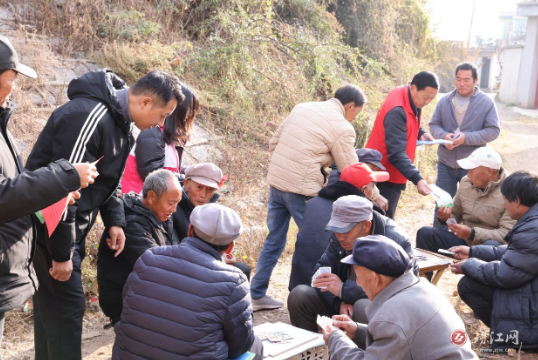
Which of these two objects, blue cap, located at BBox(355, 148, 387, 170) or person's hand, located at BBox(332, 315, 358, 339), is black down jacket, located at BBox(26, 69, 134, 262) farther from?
blue cap, located at BBox(355, 148, 387, 170)

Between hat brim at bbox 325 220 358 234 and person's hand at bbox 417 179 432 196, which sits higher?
hat brim at bbox 325 220 358 234

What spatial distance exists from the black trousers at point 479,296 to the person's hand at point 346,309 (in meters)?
1.25

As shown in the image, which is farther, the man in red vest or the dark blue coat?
the man in red vest

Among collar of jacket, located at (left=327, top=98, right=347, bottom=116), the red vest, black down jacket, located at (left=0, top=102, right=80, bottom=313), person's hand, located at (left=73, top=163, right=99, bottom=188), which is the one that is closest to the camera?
black down jacket, located at (left=0, top=102, right=80, bottom=313)

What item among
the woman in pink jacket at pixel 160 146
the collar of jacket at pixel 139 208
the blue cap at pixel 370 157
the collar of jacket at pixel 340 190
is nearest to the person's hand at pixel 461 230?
the blue cap at pixel 370 157

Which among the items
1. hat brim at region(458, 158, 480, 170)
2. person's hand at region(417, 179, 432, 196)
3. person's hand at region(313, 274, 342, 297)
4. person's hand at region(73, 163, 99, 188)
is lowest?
person's hand at region(313, 274, 342, 297)

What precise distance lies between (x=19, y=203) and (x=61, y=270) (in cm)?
86

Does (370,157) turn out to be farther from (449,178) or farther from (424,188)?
(449,178)

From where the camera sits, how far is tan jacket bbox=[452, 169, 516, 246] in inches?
194

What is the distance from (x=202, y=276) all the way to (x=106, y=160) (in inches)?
39.8

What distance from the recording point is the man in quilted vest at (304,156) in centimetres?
477

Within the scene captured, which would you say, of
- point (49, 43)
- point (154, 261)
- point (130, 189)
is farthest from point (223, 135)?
A: point (154, 261)

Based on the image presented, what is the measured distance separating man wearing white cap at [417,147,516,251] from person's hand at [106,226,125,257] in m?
2.93

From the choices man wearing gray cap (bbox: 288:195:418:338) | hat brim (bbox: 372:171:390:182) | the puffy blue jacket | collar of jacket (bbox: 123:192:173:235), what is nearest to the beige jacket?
hat brim (bbox: 372:171:390:182)
